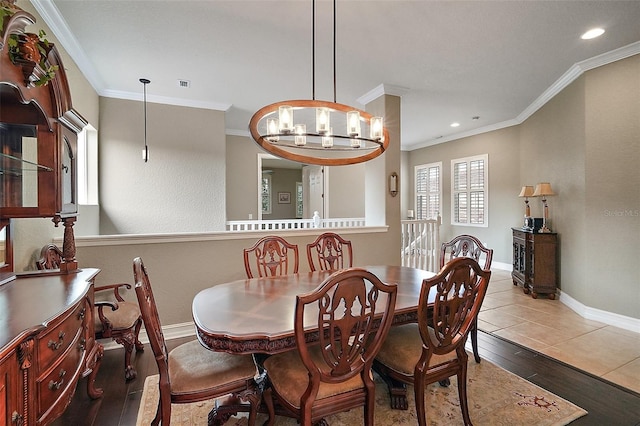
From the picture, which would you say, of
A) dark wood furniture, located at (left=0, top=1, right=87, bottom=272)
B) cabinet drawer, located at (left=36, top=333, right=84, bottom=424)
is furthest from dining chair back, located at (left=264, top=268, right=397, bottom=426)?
dark wood furniture, located at (left=0, top=1, right=87, bottom=272)

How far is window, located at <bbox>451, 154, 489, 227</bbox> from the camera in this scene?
6.93 m

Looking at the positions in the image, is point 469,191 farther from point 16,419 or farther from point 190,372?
point 16,419

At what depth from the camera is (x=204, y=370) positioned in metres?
1.68

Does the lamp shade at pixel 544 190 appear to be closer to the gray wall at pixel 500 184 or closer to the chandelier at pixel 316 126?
the gray wall at pixel 500 184

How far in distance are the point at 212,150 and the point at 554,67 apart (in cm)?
490

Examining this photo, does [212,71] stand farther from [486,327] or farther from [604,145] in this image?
[604,145]

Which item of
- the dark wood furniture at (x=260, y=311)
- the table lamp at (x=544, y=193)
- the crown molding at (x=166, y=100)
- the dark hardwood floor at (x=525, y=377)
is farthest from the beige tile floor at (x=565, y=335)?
the crown molding at (x=166, y=100)

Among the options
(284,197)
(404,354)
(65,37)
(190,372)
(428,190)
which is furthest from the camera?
(284,197)

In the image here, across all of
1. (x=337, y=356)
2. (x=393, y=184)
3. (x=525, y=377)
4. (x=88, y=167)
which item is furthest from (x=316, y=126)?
(x=88, y=167)

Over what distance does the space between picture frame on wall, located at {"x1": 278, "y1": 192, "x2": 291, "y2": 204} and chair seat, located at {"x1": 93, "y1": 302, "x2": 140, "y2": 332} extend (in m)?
8.33

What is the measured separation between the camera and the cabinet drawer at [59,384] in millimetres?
1276

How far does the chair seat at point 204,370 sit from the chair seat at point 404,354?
808 mm

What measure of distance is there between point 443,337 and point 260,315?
1.05 metres

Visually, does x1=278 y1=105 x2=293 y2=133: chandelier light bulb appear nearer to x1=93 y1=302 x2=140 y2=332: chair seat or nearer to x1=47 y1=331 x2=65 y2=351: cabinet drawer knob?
x1=47 y1=331 x2=65 y2=351: cabinet drawer knob
